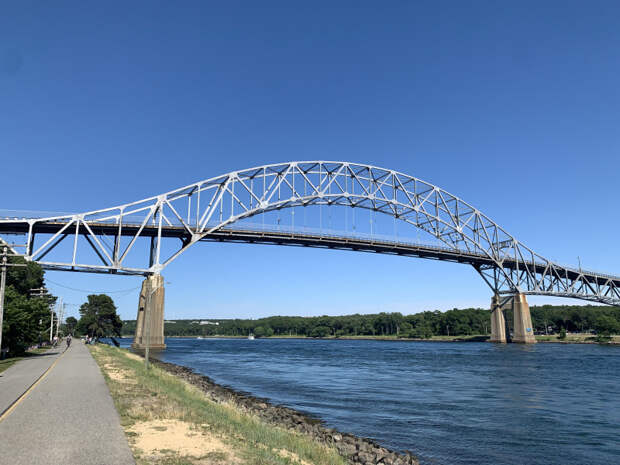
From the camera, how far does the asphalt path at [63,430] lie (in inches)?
389

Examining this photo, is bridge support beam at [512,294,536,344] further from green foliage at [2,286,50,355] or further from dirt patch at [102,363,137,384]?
green foliage at [2,286,50,355]

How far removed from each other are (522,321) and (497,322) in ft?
22.5

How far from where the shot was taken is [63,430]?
40.1ft

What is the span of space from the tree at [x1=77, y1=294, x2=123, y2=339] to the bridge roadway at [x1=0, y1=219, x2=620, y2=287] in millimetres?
43352

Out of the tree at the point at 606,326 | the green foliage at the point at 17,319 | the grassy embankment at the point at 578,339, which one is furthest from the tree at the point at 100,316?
the tree at the point at 606,326

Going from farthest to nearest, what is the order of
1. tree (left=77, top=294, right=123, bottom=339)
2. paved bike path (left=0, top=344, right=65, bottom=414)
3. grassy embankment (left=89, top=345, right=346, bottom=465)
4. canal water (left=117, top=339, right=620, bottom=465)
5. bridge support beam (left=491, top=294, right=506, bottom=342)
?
bridge support beam (left=491, top=294, right=506, bottom=342) → tree (left=77, top=294, right=123, bottom=339) → canal water (left=117, top=339, right=620, bottom=465) → paved bike path (left=0, top=344, right=65, bottom=414) → grassy embankment (left=89, top=345, right=346, bottom=465)

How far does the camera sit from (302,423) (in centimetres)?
1956

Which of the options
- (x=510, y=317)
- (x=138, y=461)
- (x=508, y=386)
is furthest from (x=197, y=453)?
(x=510, y=317)

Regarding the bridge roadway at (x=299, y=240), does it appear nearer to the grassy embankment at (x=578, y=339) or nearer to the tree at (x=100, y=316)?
the grassy embankment at (x=578, y=339)

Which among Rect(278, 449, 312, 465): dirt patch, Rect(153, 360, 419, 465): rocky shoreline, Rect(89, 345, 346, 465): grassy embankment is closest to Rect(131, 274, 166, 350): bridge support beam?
Rect(153, 360, 419, 465): rocky shoreline

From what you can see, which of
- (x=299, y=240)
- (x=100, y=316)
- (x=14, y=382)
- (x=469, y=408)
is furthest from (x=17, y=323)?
(x=100, y=316)

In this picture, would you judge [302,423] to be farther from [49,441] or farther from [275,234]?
[275,234]

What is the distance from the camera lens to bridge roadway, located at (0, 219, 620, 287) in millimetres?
64438

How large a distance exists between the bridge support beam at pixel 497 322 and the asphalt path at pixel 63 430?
330ft
